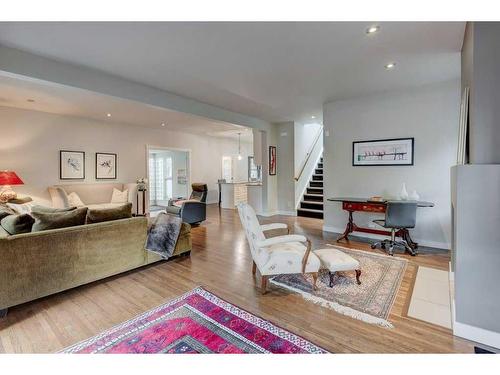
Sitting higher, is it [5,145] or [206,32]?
[206,32]

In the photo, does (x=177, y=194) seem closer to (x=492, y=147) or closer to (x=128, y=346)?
(x=128, y=346)

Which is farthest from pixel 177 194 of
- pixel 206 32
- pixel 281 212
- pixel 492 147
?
pixel 492 147

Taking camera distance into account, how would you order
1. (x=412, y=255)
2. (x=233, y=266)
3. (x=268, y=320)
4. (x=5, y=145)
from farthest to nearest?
(x=5, y=145), (x=412, y=255), (x=233, y=266), (x=268, y=320)

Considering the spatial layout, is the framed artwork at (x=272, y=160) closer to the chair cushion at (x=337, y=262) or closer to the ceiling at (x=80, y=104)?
the ceiling at (x=80, y=104)

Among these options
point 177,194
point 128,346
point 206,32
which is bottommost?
point 128,346

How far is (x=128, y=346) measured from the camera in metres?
1.87

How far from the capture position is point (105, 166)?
23.1ft

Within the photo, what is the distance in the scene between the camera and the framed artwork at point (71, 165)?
20.3ft

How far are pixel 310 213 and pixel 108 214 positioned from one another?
5.25m

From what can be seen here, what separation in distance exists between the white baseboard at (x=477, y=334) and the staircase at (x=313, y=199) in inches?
193

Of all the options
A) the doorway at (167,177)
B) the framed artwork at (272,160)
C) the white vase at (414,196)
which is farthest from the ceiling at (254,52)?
the doorway at (167,177)

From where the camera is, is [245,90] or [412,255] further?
[245,90]

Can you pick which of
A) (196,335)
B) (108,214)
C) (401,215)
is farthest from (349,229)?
(108,214)

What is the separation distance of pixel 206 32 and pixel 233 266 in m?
2.82
